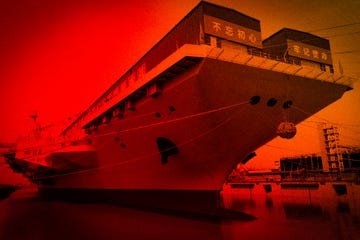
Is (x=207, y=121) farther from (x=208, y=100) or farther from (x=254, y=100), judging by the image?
(x=254, y=100)

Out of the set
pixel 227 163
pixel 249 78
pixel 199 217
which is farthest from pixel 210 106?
pixel 199 217

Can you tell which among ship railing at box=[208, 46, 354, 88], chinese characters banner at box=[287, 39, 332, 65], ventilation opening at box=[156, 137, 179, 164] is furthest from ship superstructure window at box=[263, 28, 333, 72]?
ventilation opening at box=[156, 137, 179, 164]

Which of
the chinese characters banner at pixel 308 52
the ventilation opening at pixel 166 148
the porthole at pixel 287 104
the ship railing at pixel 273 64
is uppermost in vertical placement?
the chinese characters banner at pixel 308 52

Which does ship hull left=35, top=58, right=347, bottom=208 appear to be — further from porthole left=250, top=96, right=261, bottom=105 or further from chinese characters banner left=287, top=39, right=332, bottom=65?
chinese characters banner left=287, top=39, right=332, bottom=65

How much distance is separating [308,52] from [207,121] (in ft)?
19.7

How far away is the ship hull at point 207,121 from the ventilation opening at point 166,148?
0.04 metres

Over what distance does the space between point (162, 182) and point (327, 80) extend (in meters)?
8.48

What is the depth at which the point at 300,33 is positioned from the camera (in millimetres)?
10852

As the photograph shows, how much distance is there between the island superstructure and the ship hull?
4 centimetres

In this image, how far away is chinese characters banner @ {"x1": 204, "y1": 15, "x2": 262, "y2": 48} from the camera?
8594 millimetres

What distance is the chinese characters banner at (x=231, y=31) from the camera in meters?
8.59

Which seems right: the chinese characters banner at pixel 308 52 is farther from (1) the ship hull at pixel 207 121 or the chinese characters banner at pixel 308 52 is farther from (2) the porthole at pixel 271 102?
(2) the porthole at pixel 271 102

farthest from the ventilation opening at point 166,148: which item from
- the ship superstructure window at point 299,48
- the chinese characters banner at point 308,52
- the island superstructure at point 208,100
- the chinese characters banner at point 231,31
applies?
the chinese characters banner at point 308,52

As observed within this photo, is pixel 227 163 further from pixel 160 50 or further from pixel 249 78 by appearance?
pixel 160 50
